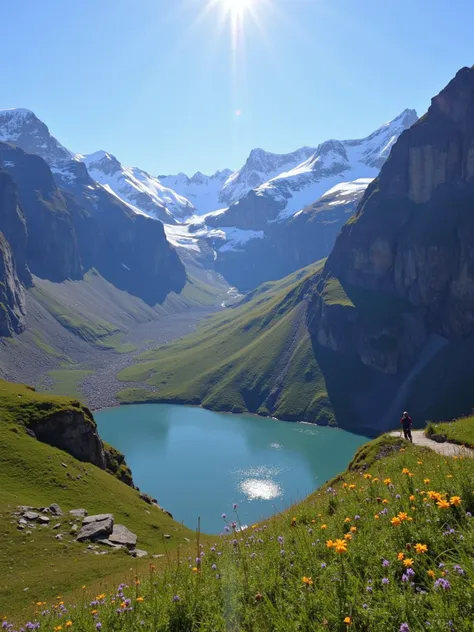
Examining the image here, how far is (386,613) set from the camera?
6.37 meters

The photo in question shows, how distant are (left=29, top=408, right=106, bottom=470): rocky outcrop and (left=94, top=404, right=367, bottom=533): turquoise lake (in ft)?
123

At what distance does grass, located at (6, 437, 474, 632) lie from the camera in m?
6.48

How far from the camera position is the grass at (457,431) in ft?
103

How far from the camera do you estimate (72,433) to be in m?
64.1

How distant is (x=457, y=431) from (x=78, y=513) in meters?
36.4

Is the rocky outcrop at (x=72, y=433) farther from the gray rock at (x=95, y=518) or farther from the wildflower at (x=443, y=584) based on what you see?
the wildflower at (x=443, y=584)

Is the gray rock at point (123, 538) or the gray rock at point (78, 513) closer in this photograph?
the gray rock at point (123, 538)

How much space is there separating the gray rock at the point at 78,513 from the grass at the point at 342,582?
124 ft

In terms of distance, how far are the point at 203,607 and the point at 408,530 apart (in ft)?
13.4

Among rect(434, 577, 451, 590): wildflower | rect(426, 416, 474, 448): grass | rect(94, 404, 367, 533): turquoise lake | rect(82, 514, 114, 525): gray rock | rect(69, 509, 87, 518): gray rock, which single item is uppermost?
rect(434, 577, 451, 590): wildflower

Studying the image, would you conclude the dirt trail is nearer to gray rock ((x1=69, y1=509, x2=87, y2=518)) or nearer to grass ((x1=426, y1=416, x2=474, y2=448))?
grass ((x1=426, y1=416, x2=474, y2=448))

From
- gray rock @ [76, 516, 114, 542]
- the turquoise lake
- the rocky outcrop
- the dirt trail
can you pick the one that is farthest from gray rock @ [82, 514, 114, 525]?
the turquoise lake

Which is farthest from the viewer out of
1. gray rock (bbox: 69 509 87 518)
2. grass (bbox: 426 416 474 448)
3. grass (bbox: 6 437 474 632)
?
gray rock (bbox: 69 509 87 518)

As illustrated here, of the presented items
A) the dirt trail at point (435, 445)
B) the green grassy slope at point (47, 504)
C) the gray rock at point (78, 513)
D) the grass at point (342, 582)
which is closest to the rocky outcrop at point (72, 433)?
the green grassy slope at point (47, 504)
